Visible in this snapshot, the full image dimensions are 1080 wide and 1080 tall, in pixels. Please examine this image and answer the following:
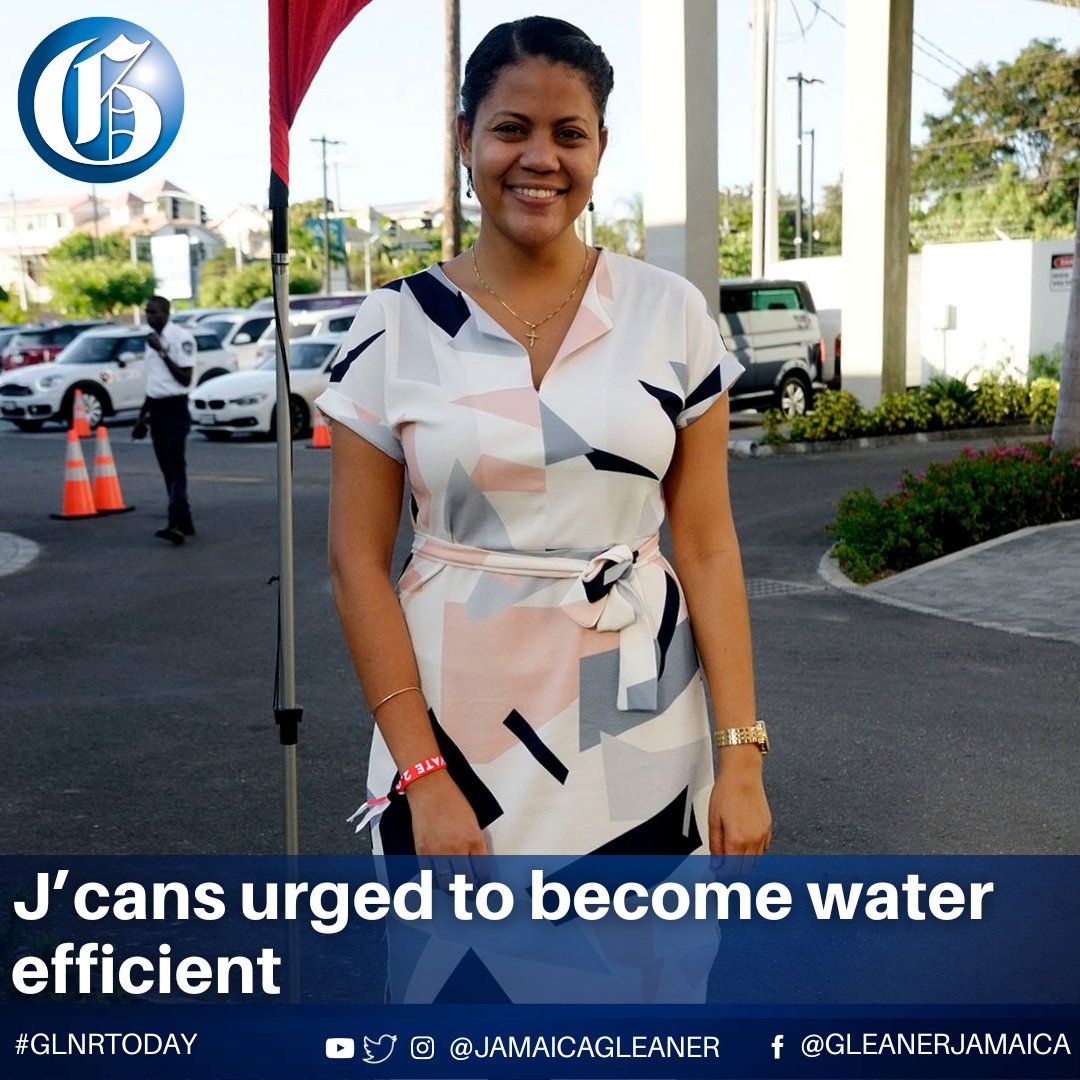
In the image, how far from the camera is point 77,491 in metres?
14.9

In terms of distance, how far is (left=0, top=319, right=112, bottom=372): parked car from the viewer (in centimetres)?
3177

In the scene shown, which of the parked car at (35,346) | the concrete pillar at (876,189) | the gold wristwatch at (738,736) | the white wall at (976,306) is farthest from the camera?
the parked car at (35,346)

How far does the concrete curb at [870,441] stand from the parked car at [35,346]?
16526mm

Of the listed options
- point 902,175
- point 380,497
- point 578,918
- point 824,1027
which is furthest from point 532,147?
point 902,175

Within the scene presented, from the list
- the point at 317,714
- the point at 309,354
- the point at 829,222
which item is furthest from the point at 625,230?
the point at 317,714

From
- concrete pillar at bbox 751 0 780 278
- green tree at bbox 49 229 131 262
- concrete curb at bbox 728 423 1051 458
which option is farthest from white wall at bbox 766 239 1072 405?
green tree at bbox 49 229 131 262

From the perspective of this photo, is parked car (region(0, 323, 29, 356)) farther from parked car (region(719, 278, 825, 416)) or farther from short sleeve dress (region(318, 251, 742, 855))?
short sleeve dress (region(318, 251, 742, 855))

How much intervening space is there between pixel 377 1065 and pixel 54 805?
366cm

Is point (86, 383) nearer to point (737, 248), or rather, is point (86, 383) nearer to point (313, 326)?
point (313, 326)

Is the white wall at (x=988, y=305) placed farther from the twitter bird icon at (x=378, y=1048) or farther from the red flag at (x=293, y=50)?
the twitter bird icon at (x=378, y=1048)

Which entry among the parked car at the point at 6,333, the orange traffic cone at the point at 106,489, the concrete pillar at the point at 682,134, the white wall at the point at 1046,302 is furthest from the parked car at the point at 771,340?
the parked car at the point at 6,333

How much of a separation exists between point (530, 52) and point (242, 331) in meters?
31.4

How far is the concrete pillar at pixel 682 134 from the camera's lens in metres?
19.0

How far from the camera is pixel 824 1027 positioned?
3830 millimetres
